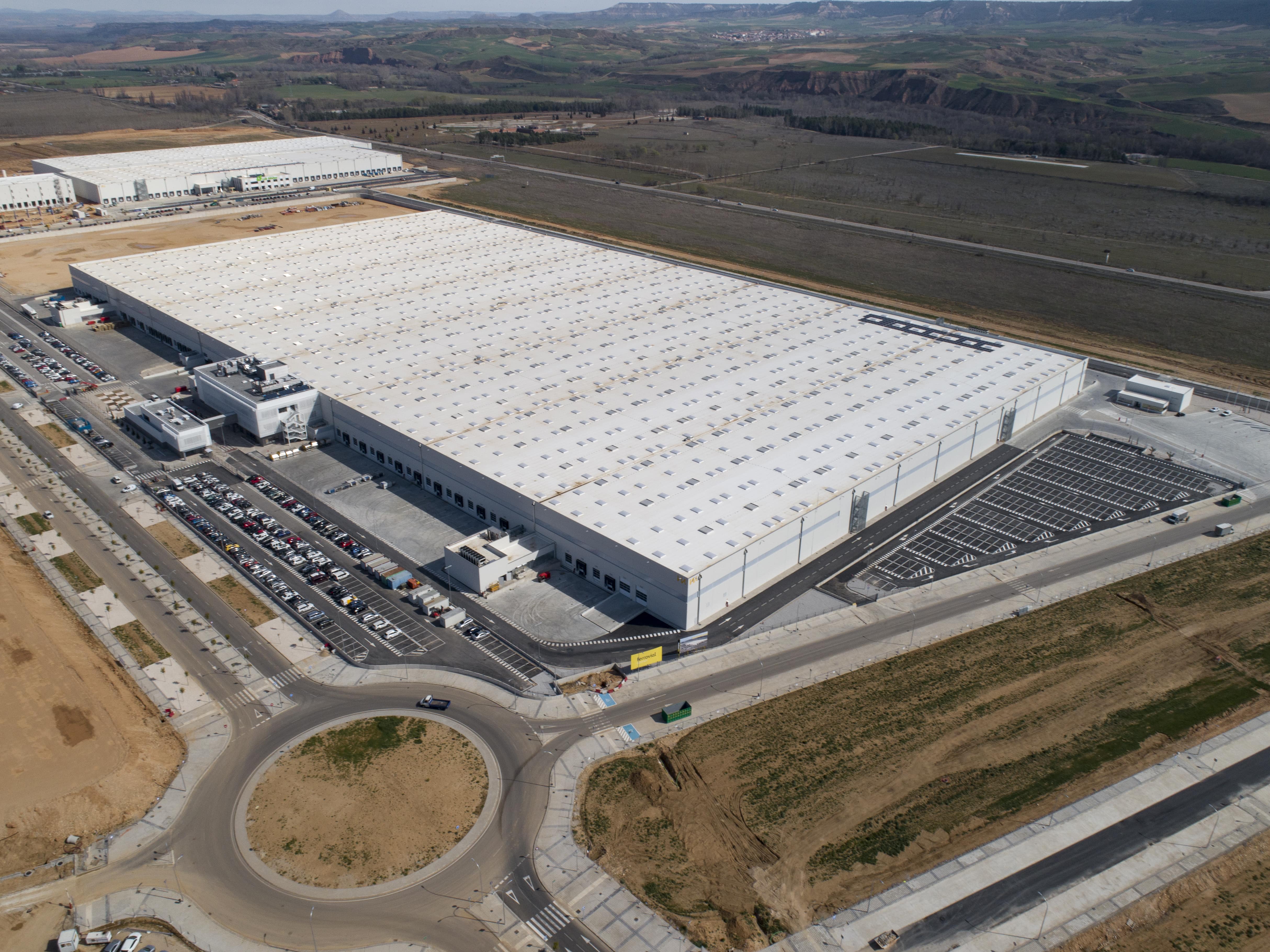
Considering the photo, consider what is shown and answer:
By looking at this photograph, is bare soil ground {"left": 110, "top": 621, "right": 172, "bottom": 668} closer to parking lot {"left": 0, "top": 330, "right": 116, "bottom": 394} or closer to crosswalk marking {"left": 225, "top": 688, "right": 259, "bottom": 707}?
crosswalk marking {"left": 225, "top": 688, "right": 259, "bottom": 707}

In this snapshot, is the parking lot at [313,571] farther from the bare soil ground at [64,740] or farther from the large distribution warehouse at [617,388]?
the bare soil ground at [64,740]

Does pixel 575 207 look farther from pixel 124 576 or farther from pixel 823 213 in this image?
pixel 124 576

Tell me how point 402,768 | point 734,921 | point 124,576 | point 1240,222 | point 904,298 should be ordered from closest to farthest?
1. point 734,921
2. point 402,768
3. point 124,576
4. point 904,298
5. point 1240,222

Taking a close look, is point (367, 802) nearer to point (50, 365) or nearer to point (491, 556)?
point (491, 556)

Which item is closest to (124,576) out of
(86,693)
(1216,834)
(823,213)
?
(86,693)

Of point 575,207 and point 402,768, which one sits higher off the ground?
point 575,207

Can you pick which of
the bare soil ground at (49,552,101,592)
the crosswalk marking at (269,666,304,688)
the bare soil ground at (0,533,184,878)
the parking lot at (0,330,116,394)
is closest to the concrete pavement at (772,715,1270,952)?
the crosswalk marking at (269,666,304,688)
